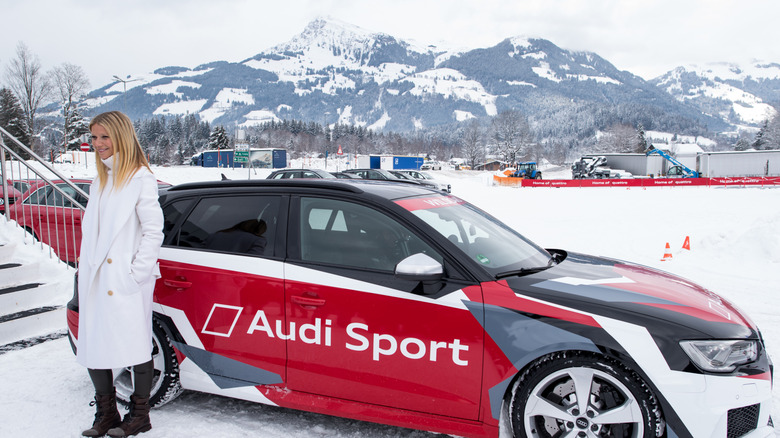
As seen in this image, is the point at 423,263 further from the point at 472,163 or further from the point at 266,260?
the point at 472,163

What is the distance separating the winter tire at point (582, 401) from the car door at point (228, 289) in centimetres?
151

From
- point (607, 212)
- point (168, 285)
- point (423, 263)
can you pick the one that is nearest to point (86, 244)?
point (168, 285)

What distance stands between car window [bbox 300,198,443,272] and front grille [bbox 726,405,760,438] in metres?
1.69

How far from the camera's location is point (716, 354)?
252 centimetres

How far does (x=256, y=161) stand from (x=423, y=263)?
195ft

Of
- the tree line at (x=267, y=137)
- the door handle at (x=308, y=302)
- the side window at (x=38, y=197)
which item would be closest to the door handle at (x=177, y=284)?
the door handle at (x=308, y=302)

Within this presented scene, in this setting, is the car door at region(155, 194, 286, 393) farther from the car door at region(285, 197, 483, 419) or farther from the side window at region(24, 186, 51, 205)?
the side window at region(24, 186, 51, 205)

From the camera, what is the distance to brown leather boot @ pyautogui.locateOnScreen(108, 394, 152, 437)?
3.09 metres

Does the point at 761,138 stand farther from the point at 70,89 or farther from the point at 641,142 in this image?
the point at 70,89

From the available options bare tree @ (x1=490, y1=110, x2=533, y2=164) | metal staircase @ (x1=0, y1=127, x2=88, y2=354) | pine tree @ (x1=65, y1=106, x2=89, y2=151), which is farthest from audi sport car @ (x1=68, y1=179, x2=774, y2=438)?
bare tree @ (x1=490, y1=110, x2=533, y2=164)

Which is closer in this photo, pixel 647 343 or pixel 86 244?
pixel 647 343

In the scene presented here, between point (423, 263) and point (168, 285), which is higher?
point (423, 263)

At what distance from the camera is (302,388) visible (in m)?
3.13

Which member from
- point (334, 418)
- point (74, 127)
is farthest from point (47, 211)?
point (74, 127)
